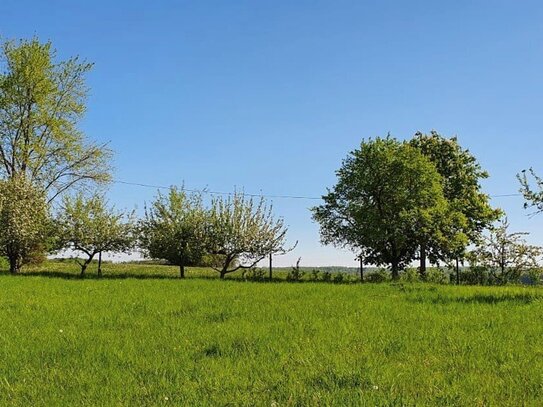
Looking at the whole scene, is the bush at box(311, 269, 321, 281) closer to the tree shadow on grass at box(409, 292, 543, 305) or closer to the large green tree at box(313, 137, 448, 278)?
the large green tree at box(313, 137, 448, 278)

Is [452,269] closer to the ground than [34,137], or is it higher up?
closer to the ground

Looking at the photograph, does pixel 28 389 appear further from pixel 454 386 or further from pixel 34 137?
pixel 34 137

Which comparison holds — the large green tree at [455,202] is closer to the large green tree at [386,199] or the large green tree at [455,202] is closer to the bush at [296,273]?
the large green tree at [386,199]

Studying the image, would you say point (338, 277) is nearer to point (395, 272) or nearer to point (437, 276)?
point (395, 272)

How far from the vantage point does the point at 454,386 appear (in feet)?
19.7

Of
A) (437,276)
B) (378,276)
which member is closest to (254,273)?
(378,276)

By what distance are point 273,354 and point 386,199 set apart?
97.2 feet

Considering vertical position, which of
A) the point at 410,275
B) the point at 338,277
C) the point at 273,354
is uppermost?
the point at 410,275

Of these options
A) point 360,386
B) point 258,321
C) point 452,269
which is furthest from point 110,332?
point 452,269

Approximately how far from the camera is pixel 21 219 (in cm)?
3334

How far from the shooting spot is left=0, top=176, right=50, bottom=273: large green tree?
108 ft

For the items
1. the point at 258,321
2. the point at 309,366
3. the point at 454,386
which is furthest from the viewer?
the point at 258,321

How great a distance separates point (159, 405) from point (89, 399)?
38.8 inches

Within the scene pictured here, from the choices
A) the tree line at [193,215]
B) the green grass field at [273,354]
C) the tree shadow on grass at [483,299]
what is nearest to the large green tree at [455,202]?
the tree line at [193,215]
